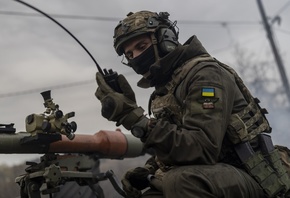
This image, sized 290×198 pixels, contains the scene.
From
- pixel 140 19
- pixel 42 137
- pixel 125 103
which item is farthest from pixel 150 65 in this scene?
pixel 42 137

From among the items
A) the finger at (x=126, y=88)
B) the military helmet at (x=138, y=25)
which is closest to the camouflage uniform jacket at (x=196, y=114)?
the finger at (x=126, y=88)

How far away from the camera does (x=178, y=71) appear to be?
10.6ft

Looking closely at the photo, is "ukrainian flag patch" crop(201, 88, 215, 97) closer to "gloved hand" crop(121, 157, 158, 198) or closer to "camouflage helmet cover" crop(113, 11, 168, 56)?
"camouflage helmet cover" crop(113, 11, 168, 56)

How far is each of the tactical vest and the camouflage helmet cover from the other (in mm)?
452

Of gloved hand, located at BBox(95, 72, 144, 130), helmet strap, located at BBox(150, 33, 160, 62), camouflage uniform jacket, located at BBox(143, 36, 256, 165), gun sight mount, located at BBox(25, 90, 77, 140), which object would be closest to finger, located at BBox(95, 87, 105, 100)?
gloved hand, located at BBox(95, 72, 144, 130)

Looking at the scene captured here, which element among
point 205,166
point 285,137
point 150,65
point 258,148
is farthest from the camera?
point 285,137

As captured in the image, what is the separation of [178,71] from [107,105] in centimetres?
62

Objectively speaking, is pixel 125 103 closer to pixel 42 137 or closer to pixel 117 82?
pixel 117 82

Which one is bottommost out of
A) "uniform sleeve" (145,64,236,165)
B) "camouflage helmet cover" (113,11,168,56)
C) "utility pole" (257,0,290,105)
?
"uniform sleeve" (145,64,236,165)

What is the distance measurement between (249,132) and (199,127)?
0.49 metres

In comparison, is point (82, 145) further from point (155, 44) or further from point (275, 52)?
point (275, 52)

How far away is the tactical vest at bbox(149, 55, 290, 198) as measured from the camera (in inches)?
116

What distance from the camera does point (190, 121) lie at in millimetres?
2828

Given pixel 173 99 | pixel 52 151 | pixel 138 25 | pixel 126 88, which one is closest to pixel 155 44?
pixel 138 25
